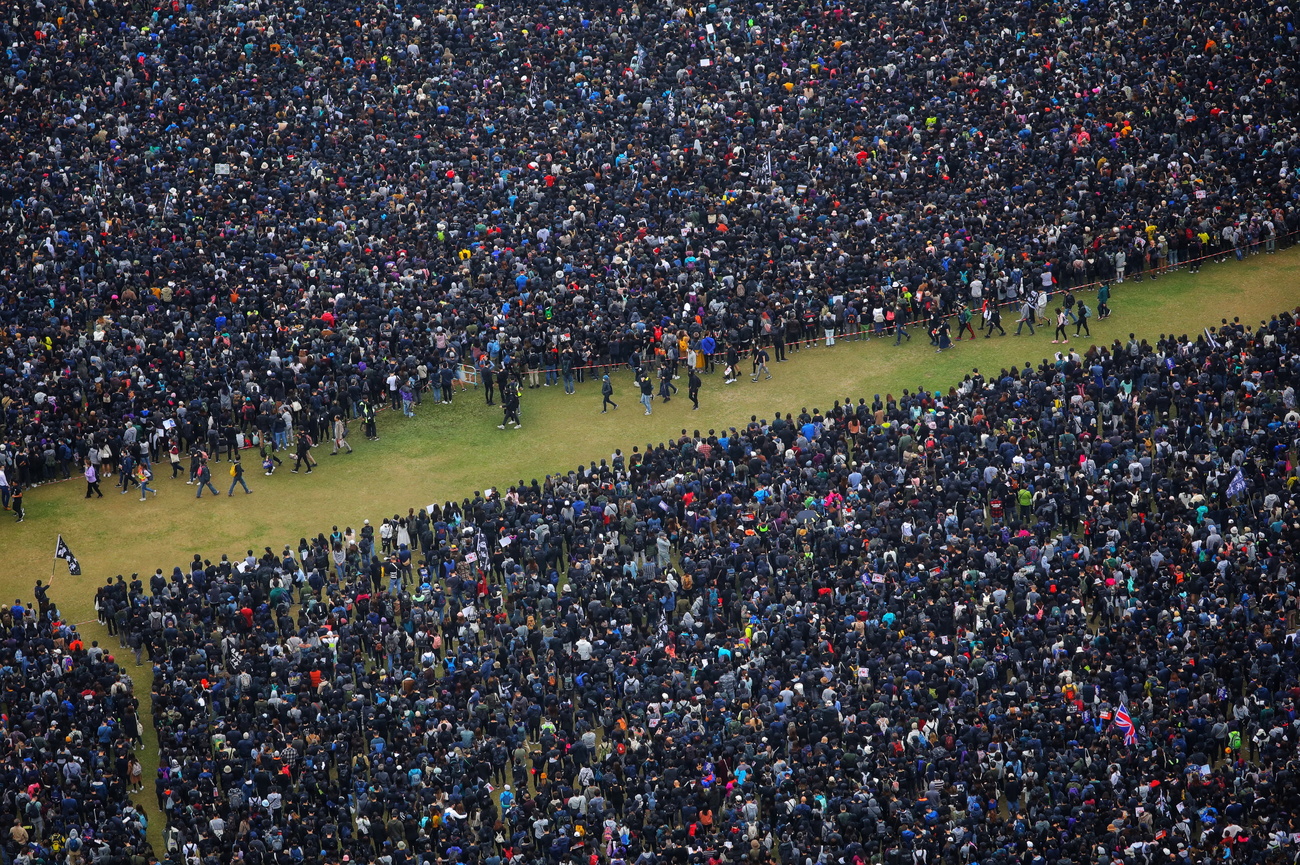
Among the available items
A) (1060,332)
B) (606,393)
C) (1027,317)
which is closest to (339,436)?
(606,393)

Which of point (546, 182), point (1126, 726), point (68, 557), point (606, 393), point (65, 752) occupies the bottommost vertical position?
point (1126, 726)

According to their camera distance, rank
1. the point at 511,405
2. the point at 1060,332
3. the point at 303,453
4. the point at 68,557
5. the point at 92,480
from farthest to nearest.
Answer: the point at 1060,332 < the point at 511,405 < the point at 303,453 < the point at 92,480 < the point at 68,557

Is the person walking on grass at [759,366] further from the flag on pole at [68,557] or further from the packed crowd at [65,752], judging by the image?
the packed crowd at [65,752]

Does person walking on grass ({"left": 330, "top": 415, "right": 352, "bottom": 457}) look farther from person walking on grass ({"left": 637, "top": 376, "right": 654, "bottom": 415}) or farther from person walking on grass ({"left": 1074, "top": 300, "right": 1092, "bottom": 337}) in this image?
person walking on grass ({"left": 1074, "top": 300, "right": 1092, "bottom": 337})

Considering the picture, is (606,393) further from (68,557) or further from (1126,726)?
(1126,726)

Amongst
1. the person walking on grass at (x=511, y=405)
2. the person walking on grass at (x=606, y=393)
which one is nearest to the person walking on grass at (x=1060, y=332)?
the person walking on grass at (x=606, y=393)

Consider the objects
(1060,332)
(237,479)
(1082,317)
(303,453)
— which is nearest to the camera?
(237,479)

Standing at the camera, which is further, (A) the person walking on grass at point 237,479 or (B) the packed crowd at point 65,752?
(A) the person walking on grass at point 237,479
